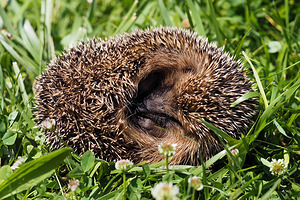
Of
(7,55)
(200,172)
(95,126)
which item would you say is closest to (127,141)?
(95,126)

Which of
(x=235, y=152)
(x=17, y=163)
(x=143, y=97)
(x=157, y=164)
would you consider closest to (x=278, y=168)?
(x=235, y=152)

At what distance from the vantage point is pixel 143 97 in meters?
3.85

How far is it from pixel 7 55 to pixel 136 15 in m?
2.18

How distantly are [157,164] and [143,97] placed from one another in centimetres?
92

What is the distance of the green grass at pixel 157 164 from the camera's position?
2.93 meters

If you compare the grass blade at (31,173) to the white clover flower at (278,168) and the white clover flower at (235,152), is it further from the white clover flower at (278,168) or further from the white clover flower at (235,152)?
the white clover flower at (278,168)

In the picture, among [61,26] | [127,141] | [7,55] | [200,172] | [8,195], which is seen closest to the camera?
[8,195]

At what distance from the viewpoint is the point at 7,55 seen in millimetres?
4617

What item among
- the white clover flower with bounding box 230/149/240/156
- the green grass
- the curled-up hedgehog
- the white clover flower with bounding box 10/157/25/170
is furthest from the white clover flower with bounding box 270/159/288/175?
the white clover flower with bounding box 10/157/25/170

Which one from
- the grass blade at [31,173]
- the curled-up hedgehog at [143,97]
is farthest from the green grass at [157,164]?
the curled-up hedgehog at [143,97]

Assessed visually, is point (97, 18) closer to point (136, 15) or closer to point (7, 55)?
point (136, 15)

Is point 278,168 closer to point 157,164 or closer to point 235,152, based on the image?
point 235,152

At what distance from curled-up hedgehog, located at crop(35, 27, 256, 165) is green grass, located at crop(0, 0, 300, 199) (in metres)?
0.20

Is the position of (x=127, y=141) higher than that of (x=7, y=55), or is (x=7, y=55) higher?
(x=7, y=55)
